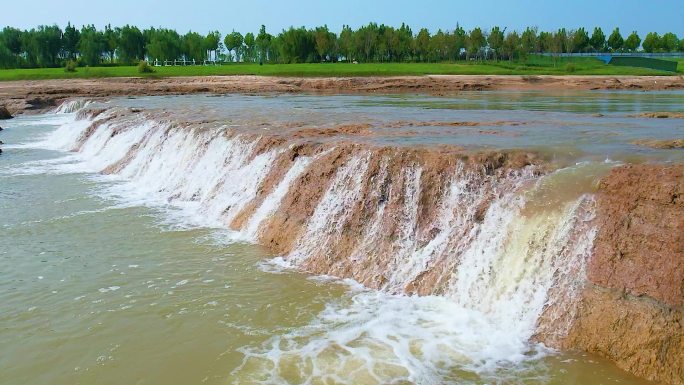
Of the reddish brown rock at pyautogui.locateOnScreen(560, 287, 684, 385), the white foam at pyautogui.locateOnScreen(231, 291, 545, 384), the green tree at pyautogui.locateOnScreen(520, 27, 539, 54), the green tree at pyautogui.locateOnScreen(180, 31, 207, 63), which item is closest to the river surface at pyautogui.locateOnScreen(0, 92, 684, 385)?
the white foam at pyautogui.locateOnScreen(231, 291, 545, 384)

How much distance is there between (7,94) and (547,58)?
68139 mm

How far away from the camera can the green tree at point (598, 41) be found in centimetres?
9843

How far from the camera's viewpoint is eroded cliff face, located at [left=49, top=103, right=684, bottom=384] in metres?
6.80

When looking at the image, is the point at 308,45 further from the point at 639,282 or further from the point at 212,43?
the point at 639,282

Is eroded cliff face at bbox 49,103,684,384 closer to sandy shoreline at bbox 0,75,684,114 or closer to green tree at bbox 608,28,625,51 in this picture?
sandy shoreline at bbox 0,75,684,114

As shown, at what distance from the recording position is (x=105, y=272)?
9695 mm

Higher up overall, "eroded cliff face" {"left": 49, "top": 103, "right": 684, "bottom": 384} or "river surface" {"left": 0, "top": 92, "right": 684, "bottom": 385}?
"eroded cliff face" {"left": 49, "top": 103, "right": 684, "bottom": 384}

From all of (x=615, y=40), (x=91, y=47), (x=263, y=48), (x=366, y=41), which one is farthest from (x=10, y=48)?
(x=615, y=40)

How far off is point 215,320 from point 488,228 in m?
3.92

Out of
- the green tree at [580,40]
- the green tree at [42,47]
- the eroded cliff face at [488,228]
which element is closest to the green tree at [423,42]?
the green tree at [580,40]

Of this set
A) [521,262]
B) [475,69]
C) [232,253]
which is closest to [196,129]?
[232,253]

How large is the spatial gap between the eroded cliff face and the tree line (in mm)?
74281

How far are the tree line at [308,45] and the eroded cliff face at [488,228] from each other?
74.3 m

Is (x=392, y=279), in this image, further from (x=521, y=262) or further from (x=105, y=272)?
(x=105, y=272)
